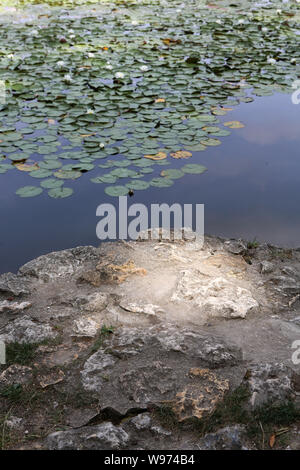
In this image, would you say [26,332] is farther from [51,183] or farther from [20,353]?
[51,183]

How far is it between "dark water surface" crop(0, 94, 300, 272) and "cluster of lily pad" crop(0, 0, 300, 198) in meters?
0.09

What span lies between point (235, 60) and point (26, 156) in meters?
3.37

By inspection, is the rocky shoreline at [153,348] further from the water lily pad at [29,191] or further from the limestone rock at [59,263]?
the water lily pad at [29,191]

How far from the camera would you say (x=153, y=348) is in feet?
7.68

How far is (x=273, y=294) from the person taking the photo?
9.27 ft

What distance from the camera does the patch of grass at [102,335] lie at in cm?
240

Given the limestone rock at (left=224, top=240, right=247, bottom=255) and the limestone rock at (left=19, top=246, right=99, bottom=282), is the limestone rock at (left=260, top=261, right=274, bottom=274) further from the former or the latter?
the limestone rock at (left=19, top=246, right=99, bottom=282)

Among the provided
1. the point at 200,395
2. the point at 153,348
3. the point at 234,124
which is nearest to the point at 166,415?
the point at 200,395

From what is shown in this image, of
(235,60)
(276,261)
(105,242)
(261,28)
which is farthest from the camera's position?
(261,28)

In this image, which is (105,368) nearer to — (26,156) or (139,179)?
(139,179)

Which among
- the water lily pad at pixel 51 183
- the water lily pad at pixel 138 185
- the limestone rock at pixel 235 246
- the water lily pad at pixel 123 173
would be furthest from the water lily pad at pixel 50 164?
the limestone rock at pixel 235 246

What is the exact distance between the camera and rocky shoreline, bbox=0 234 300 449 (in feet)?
6.34

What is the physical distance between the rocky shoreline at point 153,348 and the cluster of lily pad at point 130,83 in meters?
1.08
